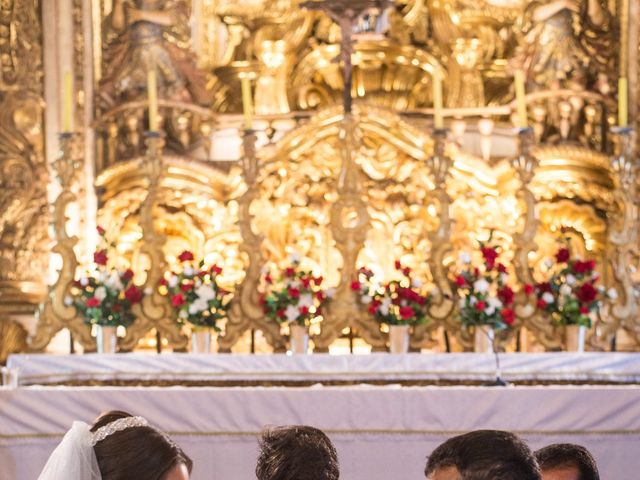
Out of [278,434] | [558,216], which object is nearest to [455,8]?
[558,216]

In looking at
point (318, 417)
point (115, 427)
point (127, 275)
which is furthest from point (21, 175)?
point (115, 427)

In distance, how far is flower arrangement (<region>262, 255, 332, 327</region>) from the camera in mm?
6531

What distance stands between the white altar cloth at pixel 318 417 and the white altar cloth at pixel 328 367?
57cm

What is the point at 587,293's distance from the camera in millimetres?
6527

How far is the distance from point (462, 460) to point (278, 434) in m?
0.57

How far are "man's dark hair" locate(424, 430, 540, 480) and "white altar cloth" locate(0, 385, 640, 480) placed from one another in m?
2.44

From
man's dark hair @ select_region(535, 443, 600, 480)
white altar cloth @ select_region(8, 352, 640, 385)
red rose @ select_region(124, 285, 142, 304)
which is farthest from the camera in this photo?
red rose @ select_region(124, 285, 142, 304)

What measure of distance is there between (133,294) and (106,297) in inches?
5.5

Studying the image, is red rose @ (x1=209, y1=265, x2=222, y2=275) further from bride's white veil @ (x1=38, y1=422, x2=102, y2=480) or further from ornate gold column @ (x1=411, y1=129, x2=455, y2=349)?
bride's white veil @ (x1=38, y1=422, x2=102, y2=480)

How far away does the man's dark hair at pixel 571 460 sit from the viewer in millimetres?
3002

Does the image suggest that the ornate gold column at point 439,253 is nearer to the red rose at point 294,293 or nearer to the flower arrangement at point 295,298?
the flower arrangement at point 295,298

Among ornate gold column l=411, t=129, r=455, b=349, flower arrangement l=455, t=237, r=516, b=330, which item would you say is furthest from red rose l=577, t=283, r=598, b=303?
ornate gold column l=411, t=129, r=455, b=349

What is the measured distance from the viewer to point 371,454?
4.92 metres

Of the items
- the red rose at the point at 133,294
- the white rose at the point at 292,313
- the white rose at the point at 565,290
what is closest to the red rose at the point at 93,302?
the red rose at the point at 133,294
